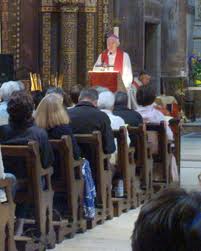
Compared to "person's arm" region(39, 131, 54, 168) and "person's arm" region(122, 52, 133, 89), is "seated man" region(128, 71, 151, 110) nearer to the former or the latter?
"person's arm" region(122, 52, 133, 89)

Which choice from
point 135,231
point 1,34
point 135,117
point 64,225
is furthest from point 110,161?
point 1,34

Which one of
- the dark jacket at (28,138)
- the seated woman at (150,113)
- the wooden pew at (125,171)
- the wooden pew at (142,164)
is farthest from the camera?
the seated woman at (150,113)

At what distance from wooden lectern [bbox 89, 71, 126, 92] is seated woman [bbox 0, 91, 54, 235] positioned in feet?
25.3

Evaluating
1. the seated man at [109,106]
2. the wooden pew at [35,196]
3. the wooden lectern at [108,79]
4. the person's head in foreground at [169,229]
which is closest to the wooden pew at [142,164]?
the seated man at [109,106]

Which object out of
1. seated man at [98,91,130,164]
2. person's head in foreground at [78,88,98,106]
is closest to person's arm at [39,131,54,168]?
person's head in foreground at [78,88,98,106]

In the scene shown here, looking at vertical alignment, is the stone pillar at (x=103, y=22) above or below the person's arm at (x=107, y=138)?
above

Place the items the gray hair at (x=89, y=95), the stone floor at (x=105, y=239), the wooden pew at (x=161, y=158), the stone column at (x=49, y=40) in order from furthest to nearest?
the stone column at (x=49, y=40), the wooden pew at (x=161, y=158), the gray hair at (x=89, y=95), the stone floor at (x=105, y=239)

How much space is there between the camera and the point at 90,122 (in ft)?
26.9

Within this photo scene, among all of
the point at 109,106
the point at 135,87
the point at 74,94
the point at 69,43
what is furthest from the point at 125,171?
the point at 69,43

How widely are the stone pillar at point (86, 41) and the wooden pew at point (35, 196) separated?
33.6 ft

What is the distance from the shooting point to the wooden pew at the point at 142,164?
372 inches

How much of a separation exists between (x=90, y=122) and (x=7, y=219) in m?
2.58

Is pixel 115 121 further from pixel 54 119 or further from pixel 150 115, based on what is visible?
pixel 54 119

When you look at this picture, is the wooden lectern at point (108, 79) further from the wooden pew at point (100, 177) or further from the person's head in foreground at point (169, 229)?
the person's head in foreground at point (169, 229)
